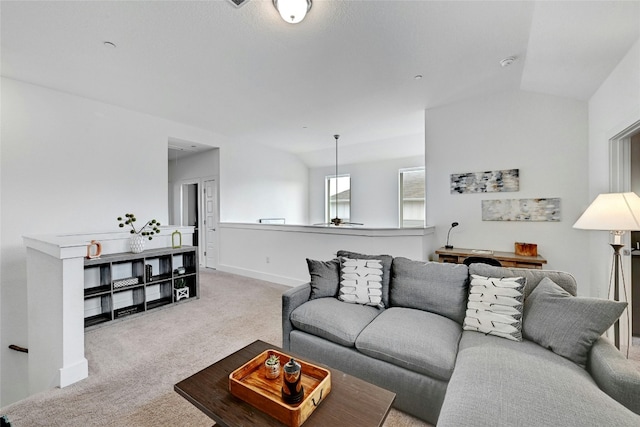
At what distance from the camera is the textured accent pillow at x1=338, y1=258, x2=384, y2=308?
2.35 meters

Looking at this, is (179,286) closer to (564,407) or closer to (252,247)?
(252,247)

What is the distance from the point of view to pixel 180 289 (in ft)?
12.9

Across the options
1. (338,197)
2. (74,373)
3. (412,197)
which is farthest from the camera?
(338,197)

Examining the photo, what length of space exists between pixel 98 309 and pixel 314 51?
12.9 ft

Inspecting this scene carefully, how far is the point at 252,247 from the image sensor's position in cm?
532

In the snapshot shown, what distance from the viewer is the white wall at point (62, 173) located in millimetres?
3314

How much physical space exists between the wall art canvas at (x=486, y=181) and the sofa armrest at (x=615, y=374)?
2.81 meters

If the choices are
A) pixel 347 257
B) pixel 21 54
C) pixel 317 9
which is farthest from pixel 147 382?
pixel 21 54

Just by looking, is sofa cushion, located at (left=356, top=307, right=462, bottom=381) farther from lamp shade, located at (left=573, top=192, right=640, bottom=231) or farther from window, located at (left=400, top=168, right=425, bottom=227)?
window, located at (left=400, top=168, right=425, bottom=227)

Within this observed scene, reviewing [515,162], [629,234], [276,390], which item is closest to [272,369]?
[276,390]

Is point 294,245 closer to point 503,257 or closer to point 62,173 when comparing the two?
point 503,257

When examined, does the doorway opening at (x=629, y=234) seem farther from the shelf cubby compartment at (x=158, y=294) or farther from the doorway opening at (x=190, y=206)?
the doorway opening at (x=190, y=206)

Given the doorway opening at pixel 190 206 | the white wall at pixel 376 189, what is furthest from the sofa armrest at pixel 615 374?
the doorway opening at pixel 190 206

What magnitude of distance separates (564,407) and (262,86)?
3.87m
